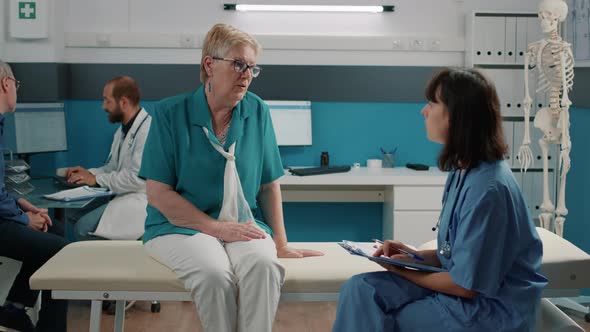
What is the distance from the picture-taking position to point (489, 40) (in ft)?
15.5

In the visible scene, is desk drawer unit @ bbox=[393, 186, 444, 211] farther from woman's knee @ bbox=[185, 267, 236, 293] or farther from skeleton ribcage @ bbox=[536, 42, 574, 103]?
woman's knee @ bbox=[185, 267, 236, 293]

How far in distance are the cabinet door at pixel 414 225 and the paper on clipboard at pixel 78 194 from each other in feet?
5.44

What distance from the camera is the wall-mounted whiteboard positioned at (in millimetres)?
4805

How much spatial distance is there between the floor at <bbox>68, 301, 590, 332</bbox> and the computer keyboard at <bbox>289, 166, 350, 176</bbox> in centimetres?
73

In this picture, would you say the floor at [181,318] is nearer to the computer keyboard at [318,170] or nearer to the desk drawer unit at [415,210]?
the desk drawer unit at [415,210]

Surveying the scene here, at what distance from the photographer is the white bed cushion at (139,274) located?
2.46 m

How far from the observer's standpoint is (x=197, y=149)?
8.82 feet

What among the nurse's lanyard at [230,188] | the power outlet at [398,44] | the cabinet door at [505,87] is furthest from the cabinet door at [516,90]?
the nurse's lanyard at [230,188]

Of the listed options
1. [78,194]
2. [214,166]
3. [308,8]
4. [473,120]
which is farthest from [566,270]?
[308,8]

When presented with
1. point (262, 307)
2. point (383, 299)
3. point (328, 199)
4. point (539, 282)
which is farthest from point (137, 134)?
point (539, 282)

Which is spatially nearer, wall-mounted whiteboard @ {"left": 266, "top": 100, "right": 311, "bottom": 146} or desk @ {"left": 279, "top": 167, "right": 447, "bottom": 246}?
desk @ {"left": 279, "top": 167, "right": 447, "bottom": 246}

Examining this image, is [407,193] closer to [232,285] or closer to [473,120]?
[232,285]

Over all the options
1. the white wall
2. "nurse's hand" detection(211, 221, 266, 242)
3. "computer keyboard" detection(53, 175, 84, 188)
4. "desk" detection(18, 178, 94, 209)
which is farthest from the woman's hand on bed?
the white wall

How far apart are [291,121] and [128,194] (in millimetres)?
1273
